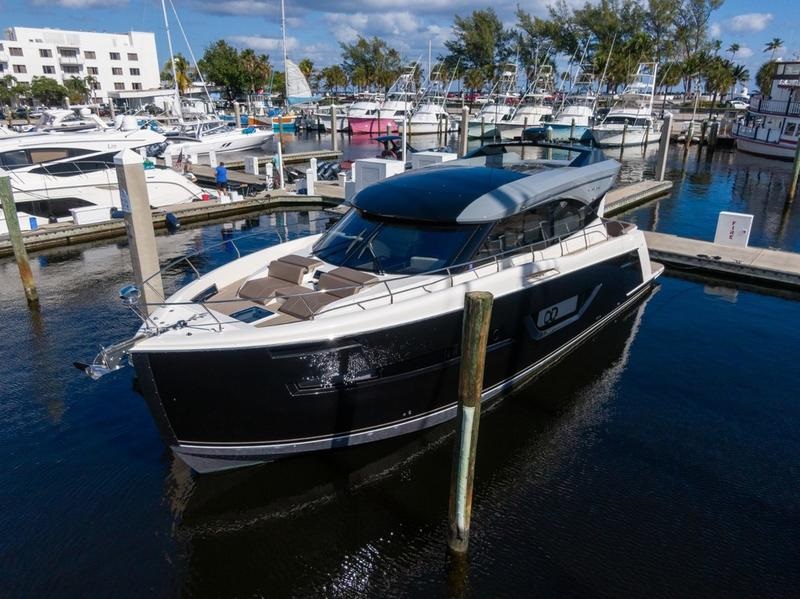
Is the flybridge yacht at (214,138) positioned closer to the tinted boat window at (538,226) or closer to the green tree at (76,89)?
the tinted boat window at (538,226)

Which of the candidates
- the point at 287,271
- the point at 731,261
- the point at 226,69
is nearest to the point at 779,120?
the point at 731,261

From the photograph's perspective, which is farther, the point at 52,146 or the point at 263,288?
the point at 52,146

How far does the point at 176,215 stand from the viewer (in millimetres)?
18312

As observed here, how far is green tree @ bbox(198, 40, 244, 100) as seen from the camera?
72.2m

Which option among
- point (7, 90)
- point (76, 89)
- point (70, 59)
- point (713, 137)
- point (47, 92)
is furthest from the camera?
point (70, 59)

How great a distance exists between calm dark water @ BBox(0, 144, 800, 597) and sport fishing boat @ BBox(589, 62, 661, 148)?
36455 millimetres

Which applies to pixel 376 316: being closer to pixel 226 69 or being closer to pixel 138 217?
pixel 138 217

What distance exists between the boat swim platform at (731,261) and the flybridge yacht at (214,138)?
26.6 meters

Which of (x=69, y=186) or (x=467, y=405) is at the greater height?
(x=467, y=405)

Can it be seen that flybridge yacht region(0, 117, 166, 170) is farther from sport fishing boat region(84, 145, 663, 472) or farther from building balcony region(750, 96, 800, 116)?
building balcony region(750, 96, 800, 116)

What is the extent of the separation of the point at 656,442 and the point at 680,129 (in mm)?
51311

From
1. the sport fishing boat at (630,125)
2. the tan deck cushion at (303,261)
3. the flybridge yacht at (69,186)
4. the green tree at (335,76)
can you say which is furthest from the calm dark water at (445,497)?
the green tree at (335,76)

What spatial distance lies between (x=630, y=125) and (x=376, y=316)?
4481 centimetres

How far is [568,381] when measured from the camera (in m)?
9.02
